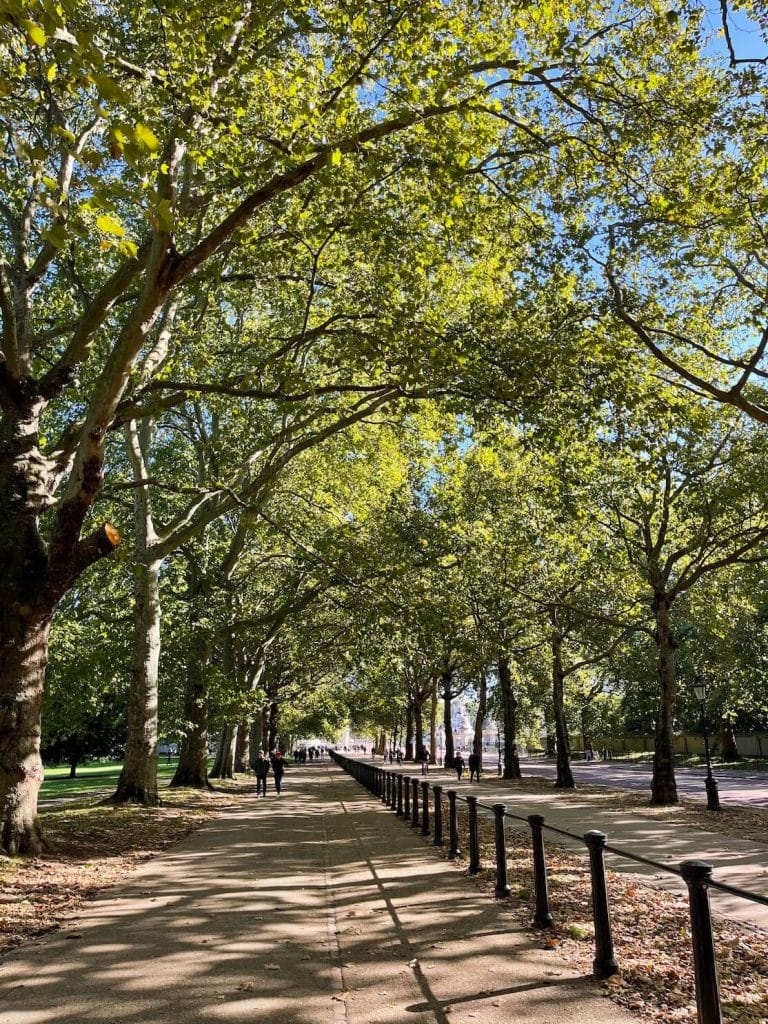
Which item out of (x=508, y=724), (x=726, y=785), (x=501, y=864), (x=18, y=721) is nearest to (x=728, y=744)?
(x=726, y=785)

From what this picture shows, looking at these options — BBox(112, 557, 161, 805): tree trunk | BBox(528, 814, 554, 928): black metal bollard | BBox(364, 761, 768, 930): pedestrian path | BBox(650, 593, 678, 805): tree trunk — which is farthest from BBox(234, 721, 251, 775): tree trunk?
BBox(528, 814, 554, 928): black metal bollard

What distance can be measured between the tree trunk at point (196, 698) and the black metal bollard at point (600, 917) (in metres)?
17.7

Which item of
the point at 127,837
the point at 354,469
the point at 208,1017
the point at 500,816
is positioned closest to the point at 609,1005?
the point at 208,1017

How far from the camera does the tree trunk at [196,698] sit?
75.4 feet

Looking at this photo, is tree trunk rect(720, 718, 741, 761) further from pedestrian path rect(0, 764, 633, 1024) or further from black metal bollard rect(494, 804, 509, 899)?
black metal bollard rect(494, 804, 509, 899)

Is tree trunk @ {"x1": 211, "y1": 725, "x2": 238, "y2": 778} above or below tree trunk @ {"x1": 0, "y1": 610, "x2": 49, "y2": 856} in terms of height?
below

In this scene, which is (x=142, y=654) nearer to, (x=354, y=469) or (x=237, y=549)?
(x=237, y=549)

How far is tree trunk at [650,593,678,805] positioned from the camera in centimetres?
1995

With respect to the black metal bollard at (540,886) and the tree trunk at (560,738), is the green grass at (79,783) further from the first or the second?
the black metal bollard at (540,886)

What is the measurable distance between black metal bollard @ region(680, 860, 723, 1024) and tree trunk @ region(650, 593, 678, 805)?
17.3 meters

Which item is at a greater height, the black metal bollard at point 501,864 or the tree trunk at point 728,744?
the black metal bollard at point 501,864

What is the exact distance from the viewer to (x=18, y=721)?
9281 mm

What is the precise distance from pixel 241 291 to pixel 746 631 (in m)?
34.3

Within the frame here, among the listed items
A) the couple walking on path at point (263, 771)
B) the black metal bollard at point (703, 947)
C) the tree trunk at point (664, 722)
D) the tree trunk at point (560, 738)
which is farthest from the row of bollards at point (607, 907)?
the tree trunk at point (560, 738)
